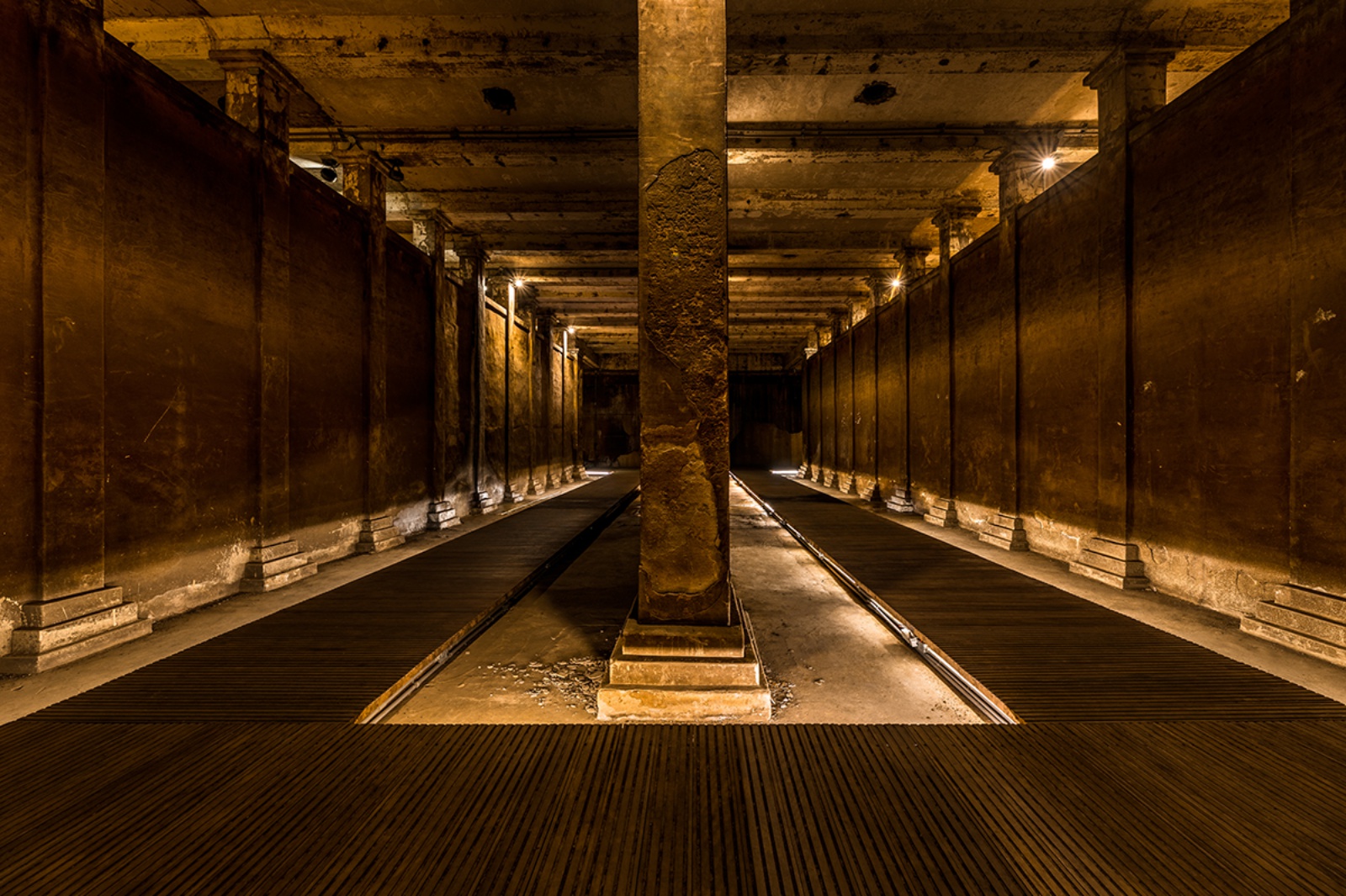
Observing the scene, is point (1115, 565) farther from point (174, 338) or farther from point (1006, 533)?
A: point (174, 338)

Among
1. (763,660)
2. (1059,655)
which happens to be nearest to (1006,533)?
(1059,655)

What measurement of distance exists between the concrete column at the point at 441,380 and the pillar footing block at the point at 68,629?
5.15m

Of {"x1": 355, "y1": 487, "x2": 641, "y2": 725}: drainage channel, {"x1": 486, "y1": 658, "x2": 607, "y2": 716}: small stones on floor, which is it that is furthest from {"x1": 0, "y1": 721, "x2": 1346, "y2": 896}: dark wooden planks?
{"x1": 486, "y1": 658, "x2": 607, "y2": 716}: small stones on floor

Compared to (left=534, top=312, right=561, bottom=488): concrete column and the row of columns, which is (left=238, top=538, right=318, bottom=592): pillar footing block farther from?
(left=534, top=312, right=561, bottom=488): concrete column

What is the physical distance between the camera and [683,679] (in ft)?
9.84

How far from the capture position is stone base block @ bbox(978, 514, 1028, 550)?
23.8 feet

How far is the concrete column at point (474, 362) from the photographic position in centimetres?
1104

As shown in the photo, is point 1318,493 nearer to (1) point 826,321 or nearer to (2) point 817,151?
(2) point 817,151

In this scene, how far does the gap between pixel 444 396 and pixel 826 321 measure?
12.9 m

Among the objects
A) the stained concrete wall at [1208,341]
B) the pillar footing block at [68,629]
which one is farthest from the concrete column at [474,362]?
the stained concrete wall at [1208,341]

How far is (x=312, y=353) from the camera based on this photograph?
657 cm

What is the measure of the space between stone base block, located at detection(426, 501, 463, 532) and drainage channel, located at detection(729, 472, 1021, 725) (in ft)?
20.6

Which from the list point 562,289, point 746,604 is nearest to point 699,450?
point 746,604

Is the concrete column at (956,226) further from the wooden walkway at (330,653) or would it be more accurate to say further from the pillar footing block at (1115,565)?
the wooden walkway at (330,653)
